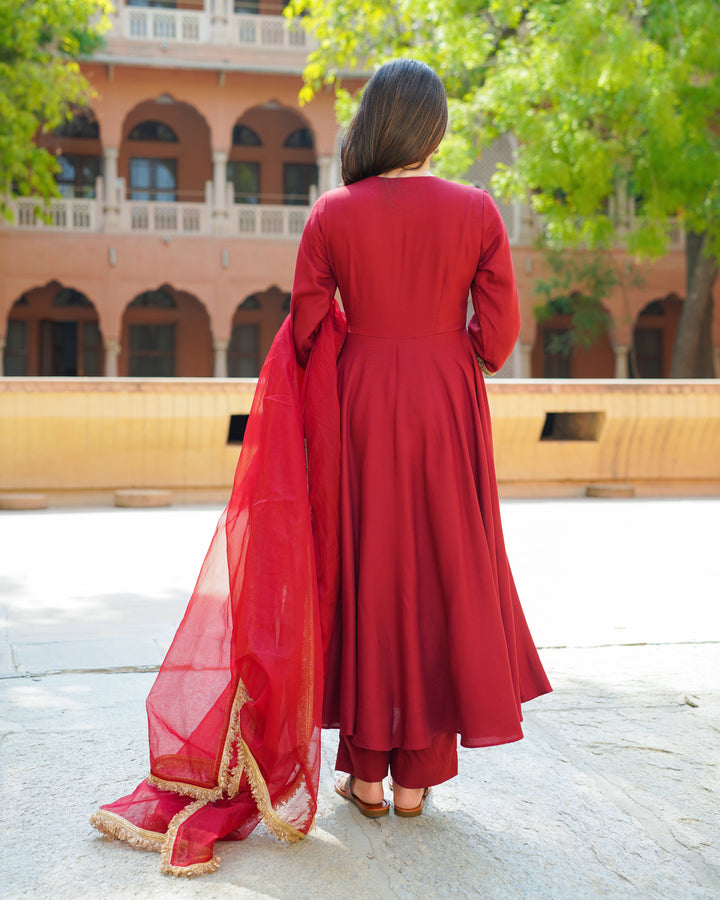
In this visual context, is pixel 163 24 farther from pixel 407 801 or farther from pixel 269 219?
pixel 407 801

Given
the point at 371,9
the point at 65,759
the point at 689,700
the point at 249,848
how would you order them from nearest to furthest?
the point at 249,848 < the point at 65,759 < the point at 689,700 < the point at 371,9

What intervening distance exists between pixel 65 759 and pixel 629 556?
3.43m

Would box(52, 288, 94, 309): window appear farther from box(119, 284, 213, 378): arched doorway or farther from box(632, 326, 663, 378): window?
box(632, 326, 663, 378): window

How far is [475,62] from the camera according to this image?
455 inches

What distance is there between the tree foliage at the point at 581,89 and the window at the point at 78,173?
308 inches

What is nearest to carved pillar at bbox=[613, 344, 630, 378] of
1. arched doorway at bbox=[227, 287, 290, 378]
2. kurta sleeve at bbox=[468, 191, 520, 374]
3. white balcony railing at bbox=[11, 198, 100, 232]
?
arched doorway at bbox=[227, 287, 290, 378]

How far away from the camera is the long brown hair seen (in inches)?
78.7

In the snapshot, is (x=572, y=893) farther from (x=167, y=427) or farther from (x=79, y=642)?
(x=167, y=427)

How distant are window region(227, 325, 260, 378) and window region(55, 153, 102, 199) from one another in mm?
3838

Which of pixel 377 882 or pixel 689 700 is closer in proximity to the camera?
pixel 377 882

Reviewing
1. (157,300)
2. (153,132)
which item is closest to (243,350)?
(157,300)

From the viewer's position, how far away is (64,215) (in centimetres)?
1602

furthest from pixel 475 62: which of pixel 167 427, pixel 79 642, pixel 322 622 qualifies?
pixel 322 622

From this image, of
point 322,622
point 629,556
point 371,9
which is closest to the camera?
point 322,622
